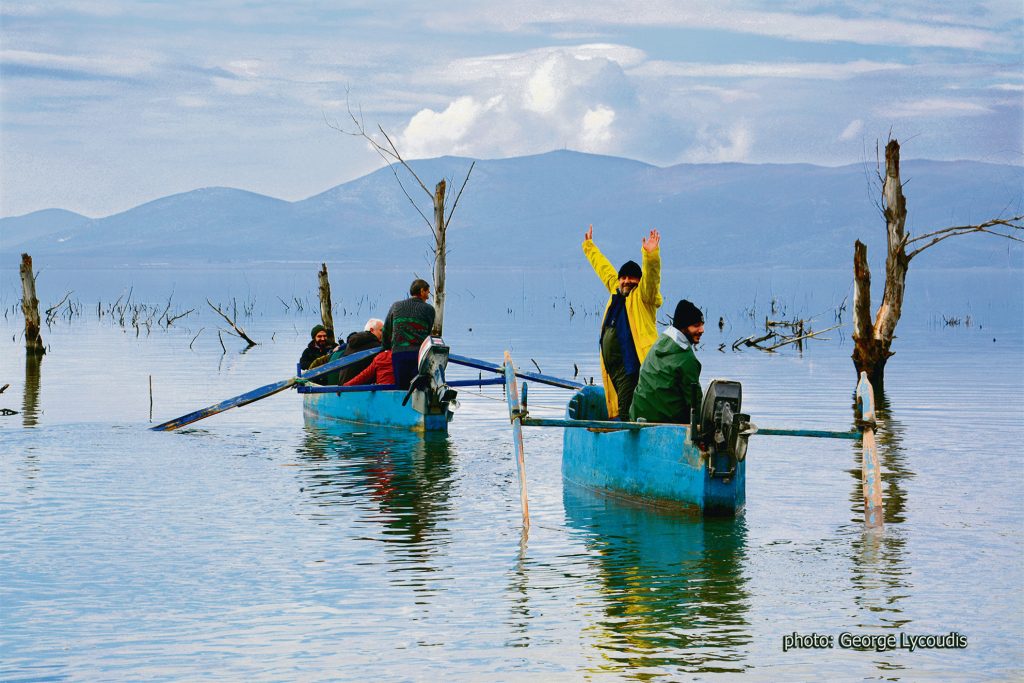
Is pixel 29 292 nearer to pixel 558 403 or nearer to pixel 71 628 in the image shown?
pixel 558 403

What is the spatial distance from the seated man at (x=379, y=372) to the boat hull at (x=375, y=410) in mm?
266

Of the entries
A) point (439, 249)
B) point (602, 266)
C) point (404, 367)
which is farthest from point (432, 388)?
point (439, 249)

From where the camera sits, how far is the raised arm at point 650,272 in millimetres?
15570

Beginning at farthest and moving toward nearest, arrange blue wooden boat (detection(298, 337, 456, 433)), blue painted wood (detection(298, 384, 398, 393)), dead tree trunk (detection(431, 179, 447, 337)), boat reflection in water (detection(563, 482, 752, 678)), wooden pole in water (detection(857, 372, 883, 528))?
dead tree trunk (detection(431, 179, 447, 337)), blue painted wood (detection(298, 384, 398, 393)), blue wooden boat (detection(298, 337, 456, 433)), wooden pole in water (detection(857, 372, 883, 528)), boat reflection in water (detection(563, 482, 752, 678))

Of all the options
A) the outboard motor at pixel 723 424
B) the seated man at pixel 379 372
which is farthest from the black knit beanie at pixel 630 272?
the seated man at pixel 379 372

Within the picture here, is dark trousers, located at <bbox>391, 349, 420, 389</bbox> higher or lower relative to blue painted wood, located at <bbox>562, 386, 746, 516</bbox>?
higher

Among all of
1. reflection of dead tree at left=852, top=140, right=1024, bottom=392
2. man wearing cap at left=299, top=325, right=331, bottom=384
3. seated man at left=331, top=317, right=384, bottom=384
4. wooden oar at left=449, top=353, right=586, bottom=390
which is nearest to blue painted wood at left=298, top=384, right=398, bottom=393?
seated man at left=331, top=317, right=384, bottom=384

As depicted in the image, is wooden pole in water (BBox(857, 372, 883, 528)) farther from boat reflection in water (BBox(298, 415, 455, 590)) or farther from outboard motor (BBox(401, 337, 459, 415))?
outboard motor (BBox(401, 337, 459, 415))

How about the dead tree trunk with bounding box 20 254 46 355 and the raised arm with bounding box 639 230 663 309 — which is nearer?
the raised arm with bounding box 639 230 663 309

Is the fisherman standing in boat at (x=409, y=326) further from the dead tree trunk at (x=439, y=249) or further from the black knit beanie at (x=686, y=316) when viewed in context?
the dead tree trunk at (x=439, y=249)

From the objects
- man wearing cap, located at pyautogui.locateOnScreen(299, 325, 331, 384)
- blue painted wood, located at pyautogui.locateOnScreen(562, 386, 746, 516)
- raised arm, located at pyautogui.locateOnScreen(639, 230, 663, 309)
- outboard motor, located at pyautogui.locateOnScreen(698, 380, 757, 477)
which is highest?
raised arm, located at pyautogui.locateOnScreen(639, 230, 663, 309)

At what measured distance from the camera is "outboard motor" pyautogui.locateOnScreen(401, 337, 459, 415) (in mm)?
21406

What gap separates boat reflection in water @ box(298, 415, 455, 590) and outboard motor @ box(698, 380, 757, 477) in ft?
8.56

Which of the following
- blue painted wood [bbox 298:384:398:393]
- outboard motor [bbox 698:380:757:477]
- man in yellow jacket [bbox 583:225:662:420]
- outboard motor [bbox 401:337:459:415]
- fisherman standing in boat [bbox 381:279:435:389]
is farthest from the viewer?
blue painted wood [bbox 298:384:398:393]
